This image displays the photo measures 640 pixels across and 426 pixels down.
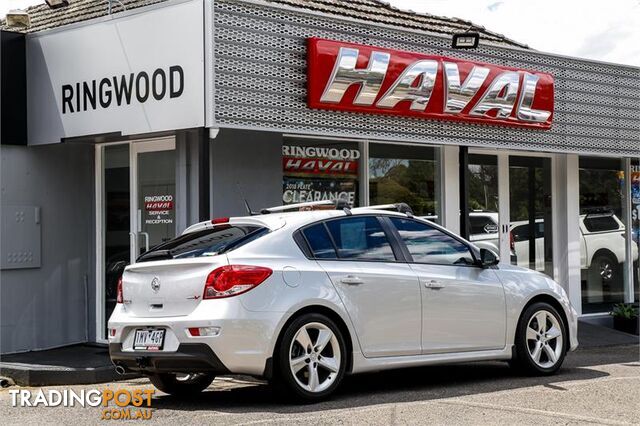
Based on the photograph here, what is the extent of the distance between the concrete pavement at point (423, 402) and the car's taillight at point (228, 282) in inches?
35.7

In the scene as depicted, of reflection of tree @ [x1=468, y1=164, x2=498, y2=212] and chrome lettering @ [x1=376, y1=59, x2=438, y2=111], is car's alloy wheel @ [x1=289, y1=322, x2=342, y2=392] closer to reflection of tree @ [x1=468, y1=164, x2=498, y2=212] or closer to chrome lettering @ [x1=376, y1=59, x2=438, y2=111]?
chrome lettering @ [x1=376, y1=59, x2=438, y2=111]

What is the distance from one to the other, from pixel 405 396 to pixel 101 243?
16.9ft

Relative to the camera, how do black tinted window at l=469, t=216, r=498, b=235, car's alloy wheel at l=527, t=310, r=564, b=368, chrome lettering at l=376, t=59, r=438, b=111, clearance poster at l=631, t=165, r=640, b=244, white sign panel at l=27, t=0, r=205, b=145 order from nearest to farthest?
car's alloy wheel at l=527, t=310, r=564, b=368 < white sign panel at l=27, t=0, r=205, b=145 < chrome lettering at l=376, t=59, r=438, b=111 < black tinted window at l=469, t=216, r=498, b=235 < clearance poster at l=631, t=165, r=640, b=244

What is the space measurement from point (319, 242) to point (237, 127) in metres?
2.16

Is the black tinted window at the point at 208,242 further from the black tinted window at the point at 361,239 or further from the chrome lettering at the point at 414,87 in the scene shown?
the chrome lettering at the point at 414,87

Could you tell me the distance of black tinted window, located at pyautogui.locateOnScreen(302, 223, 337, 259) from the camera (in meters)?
8.59

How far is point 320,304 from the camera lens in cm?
830

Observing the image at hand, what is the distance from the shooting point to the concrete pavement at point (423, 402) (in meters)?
7.63

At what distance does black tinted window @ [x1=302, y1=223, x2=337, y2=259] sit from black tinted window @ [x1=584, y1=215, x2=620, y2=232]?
791cm

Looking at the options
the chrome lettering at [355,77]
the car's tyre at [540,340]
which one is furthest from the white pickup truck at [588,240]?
the car's tyre at [540,340]

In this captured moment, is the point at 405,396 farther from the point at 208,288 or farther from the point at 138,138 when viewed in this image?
the point at 138,138

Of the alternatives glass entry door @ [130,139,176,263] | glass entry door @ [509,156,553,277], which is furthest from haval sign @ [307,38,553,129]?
glass entry door @ [130,139,176,263]

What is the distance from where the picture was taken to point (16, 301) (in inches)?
467

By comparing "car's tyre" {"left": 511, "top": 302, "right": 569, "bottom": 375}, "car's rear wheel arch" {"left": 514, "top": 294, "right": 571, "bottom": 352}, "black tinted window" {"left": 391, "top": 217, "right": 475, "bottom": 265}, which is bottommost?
"car's tyre" {"left": 511, "top": 302, "right": 569, "bottom": 375}
